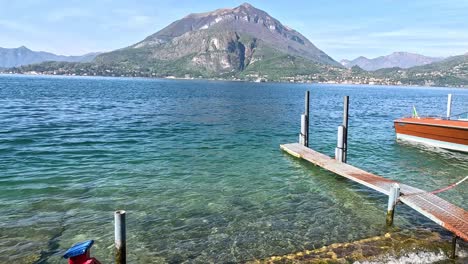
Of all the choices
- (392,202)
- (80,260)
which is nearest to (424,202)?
(392,202)

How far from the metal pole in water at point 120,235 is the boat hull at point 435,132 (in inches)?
918

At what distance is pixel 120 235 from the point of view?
775 cm

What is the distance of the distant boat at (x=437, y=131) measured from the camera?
2345 cm

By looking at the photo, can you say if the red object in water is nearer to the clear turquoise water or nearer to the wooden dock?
the clear turquoise water

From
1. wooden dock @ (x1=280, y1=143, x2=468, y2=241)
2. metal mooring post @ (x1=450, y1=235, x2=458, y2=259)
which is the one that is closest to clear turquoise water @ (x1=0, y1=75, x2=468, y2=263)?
wooden dock @ (x1=280, y1=143, x2=468, y2=241)

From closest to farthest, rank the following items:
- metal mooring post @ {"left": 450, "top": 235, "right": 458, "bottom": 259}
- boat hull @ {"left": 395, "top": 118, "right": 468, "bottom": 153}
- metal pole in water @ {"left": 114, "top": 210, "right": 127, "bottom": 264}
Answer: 1. metal pole in water @ {"left": 114, "top": 210, "right": 127, "bottom": 264}
2. metal mooring post @ {"left": 450, "top": 235, "right": 458, "bottom": 259}
3. boat hull @ {"left": 395, "top": 118, "right": 468, "bottom": 153}

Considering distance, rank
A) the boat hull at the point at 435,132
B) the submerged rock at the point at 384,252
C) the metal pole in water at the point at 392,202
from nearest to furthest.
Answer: the submerged rock at the point at 384,252 < the metal pole in water at the point at 392,202 < the boat hull at the point at 435,132

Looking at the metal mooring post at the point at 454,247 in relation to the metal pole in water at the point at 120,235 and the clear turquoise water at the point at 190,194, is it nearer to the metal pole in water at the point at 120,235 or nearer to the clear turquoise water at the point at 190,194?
the clear turquoise water at the point at 190,194

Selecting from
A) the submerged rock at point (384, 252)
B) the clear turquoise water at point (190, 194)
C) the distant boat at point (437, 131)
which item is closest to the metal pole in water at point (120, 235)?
the clear turquoise water at point (190, 194)

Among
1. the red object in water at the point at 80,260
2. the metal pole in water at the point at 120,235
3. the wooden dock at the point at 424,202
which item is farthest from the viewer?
the wooden dock at the point at 424,202

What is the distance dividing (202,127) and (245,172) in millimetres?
16168

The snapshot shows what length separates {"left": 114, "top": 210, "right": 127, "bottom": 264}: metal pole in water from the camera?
751 cm

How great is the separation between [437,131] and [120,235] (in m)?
24.7

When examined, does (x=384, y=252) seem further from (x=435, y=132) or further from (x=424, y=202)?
(x=435, y=132)
